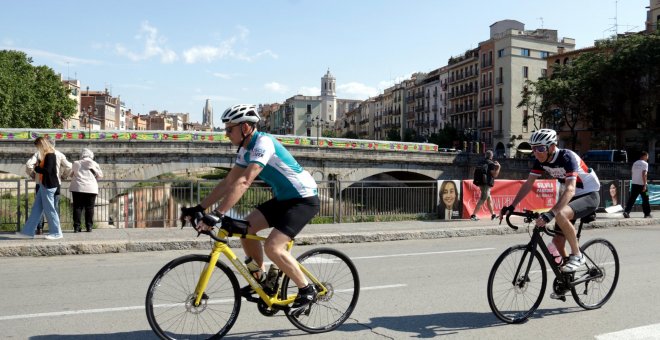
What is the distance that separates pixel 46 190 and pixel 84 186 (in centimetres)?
142

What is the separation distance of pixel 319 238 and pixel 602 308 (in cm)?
635

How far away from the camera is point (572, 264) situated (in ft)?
19.0

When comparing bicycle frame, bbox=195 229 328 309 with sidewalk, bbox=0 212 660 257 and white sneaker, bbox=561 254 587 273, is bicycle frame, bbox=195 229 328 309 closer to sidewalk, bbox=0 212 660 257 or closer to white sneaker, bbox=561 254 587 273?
white sneaker, bbox=561 254 587 273

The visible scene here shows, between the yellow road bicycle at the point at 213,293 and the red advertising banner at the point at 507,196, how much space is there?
11251 mm

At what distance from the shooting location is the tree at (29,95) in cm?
6153

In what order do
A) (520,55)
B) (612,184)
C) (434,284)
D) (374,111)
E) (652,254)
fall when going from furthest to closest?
(374,111) → (520,55) → (612,184) → (652,254) → (434,284)

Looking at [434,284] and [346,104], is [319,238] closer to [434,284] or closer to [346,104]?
[434,284]

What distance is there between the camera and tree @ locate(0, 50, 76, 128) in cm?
6153

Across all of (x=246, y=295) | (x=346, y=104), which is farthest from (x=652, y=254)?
(x=346, y=104)

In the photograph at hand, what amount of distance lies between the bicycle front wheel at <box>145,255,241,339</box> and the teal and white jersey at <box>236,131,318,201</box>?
0.76 m

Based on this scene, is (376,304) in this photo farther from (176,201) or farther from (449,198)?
(449,198)

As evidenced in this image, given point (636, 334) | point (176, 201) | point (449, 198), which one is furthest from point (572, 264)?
point (449, 198)

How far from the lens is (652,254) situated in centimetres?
1012

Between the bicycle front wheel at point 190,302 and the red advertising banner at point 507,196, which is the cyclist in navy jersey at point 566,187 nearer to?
the bicycle front wheel at point 190,302
